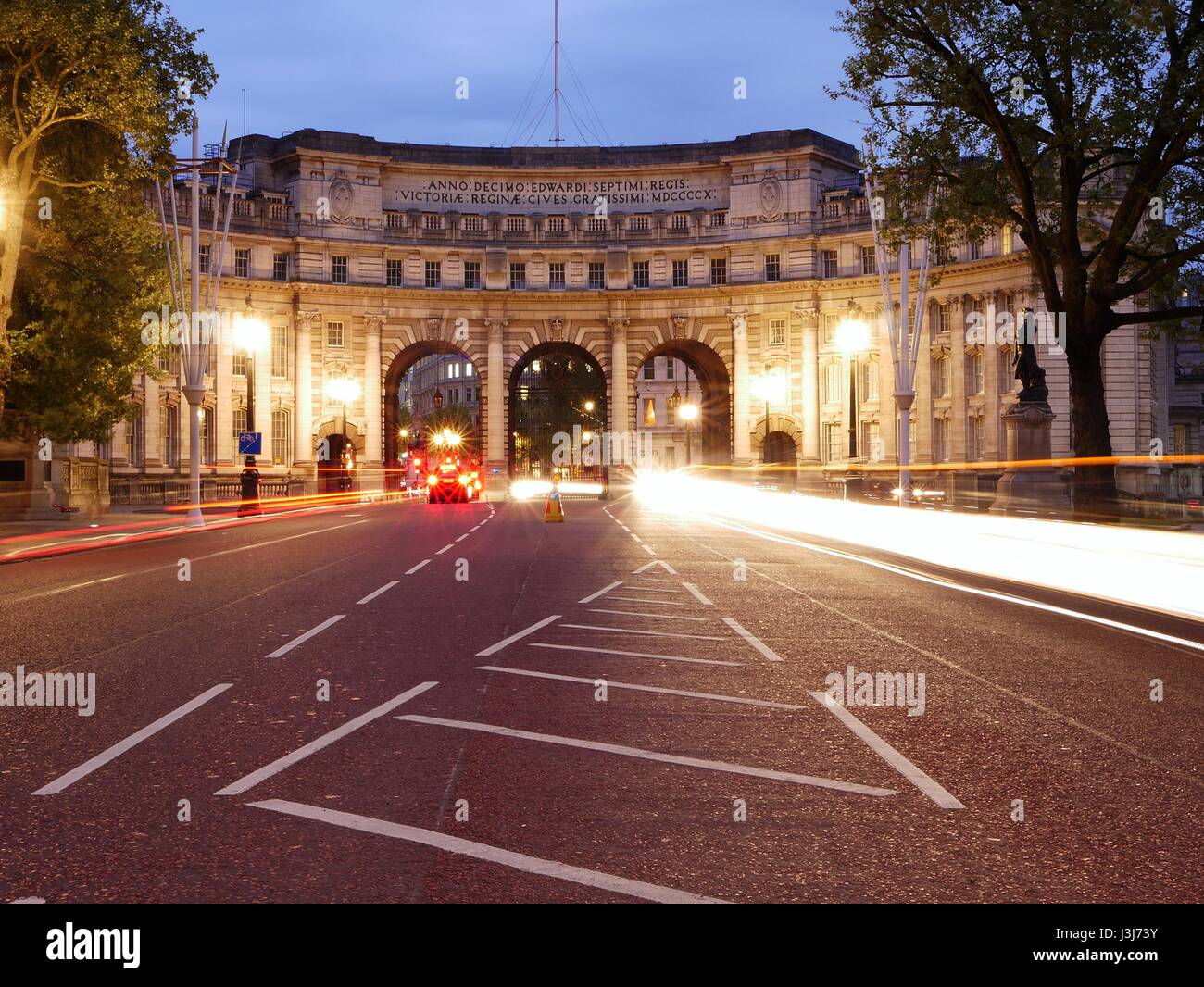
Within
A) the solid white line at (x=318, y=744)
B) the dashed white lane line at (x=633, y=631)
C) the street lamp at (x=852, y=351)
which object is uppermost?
the street lamp at (x=852, y=351)

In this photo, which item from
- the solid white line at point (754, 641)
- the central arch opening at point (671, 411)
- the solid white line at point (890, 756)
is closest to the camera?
the solid white line at point (890, 756)

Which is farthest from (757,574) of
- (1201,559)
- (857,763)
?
(857,763)

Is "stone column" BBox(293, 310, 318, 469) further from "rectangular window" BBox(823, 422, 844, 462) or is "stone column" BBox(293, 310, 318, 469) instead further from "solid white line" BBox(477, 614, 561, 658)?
"solid white line" BBox(477, 614, 561, 658)

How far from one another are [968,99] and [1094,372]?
703cm

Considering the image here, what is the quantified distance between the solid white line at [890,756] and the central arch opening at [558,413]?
65779 mm

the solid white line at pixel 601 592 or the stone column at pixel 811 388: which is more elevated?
the stone column at pixel 811 388

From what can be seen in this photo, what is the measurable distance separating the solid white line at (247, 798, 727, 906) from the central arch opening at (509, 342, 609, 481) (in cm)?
6835

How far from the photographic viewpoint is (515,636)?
468 inches

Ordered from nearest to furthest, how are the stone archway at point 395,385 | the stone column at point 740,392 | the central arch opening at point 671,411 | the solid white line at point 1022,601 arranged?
1. the solid white line at point 1022,601
2. the stone column at point 740,392
3. the stone archway at point 395,385
4. the central arch opening at point 671,411

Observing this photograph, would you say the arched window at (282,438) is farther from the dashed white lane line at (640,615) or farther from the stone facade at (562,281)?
the dashed white lane line at (640,615)

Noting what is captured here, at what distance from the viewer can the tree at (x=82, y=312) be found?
30.0 m

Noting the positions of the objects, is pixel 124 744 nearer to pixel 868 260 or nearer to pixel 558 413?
pixel 868 260

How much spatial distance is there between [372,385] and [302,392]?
4253mm

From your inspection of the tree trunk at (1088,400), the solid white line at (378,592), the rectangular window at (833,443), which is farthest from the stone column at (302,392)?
the solid white line at (378,592)
